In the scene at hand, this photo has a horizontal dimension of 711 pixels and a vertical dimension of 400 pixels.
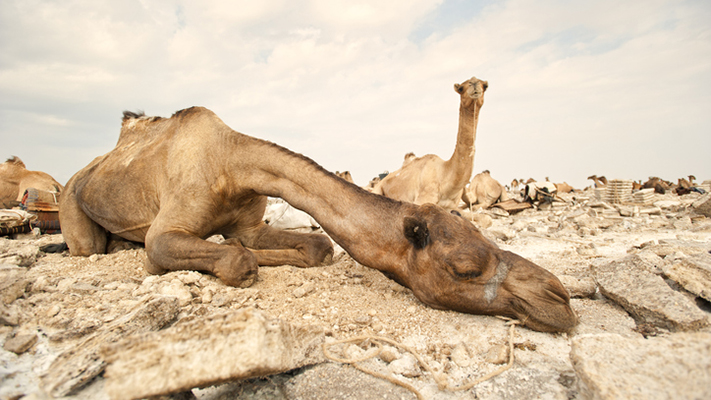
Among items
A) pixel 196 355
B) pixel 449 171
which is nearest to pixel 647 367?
pixel 196 355

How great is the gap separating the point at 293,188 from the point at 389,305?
138 cm

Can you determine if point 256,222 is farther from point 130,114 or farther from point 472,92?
point 472,92

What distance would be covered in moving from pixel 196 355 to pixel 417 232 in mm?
1725

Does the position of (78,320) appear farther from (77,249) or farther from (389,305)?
(77,249)

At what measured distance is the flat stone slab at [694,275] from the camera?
259cm

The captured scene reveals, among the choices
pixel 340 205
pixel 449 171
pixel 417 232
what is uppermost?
pixel 449 171

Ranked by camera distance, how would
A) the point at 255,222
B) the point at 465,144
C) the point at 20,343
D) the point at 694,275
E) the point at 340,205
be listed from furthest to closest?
the point at 465,144
the point at 255,222
the point at 340,205
the point at 694,275
the point at 20,343

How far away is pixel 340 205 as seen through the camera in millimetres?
3104

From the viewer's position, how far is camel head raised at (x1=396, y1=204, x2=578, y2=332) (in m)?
2.35

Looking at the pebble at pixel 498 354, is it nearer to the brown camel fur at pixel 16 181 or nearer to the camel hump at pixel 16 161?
the brown camel fur at pixel 16 181

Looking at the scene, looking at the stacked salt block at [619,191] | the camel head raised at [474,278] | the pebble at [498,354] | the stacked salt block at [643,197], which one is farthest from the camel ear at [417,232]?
the stacked salt block at [619,191]

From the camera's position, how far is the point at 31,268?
4188mm

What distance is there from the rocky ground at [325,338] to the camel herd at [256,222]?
212 millimetres

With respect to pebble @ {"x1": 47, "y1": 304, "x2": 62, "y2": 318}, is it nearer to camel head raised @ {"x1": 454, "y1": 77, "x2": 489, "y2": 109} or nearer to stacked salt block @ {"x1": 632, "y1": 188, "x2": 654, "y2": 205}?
camel head raised @ {"x1": 454, "y1": 77, "x2": 489, "y2": 109}
